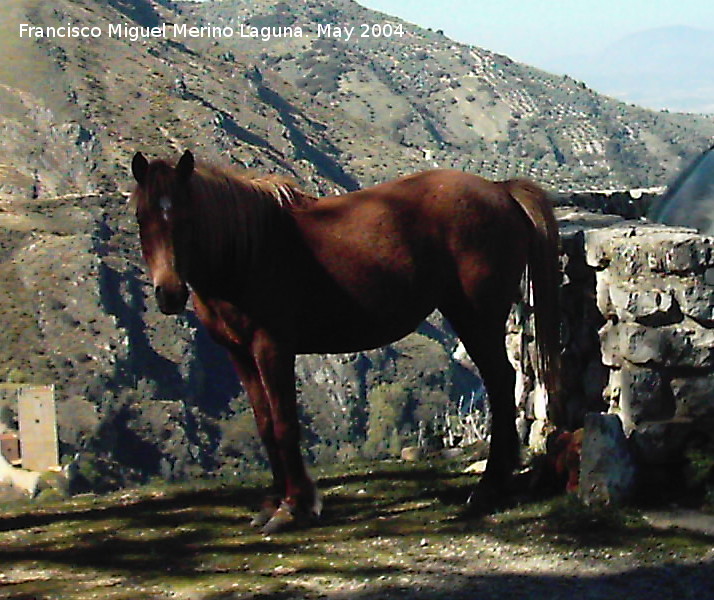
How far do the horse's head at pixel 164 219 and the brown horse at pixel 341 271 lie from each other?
0.02 metres

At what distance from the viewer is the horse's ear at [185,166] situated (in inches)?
250

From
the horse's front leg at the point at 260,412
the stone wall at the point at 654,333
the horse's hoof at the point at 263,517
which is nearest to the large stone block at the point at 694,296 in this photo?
the stone wall at the point at 654,333

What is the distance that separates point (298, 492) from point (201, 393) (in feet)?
246

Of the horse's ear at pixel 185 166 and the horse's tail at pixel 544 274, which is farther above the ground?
the horse's ear at pixel 185 166

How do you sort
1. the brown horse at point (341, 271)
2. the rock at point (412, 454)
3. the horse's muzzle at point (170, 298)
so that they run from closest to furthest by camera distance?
the horse's muzzle at point (170, 298) < the brown horse at point (341, 271) < the rock at point (412, 454)

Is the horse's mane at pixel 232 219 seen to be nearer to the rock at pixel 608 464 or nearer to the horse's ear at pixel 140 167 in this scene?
the horse's ear at pixel 140 167

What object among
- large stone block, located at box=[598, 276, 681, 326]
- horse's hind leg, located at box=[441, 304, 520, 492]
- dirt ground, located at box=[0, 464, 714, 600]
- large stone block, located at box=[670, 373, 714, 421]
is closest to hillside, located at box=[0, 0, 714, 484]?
dirt ground, located at box=[0, 464, 714, 600]

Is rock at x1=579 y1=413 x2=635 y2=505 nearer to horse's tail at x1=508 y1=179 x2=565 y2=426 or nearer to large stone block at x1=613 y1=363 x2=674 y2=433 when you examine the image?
large stone block at x1=613 y1=363 x2=674 y2=433

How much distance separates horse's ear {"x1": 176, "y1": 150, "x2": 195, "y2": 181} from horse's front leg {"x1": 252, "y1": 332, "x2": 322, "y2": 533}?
1.03 meters

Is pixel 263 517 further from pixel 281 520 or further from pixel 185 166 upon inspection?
pixel 185 166

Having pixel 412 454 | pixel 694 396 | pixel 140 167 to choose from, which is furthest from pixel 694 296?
pixel 412 454

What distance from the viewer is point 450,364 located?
82438mm

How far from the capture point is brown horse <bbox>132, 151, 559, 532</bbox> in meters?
6.73

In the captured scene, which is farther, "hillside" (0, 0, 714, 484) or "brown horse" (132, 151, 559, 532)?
"hillside" (0, 0, 714, 484)
